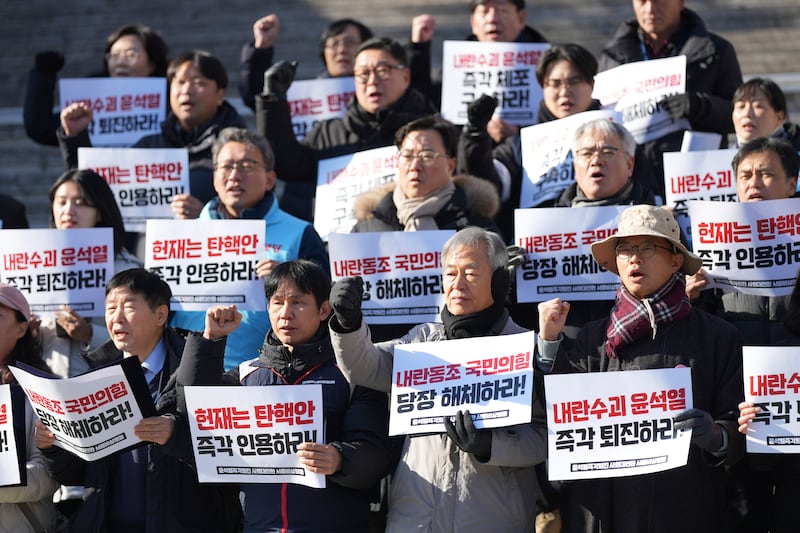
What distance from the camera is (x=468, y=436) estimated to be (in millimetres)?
5773

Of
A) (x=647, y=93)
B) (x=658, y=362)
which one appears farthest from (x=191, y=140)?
(x=658, y=362)

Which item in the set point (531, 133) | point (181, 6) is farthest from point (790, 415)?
point (181, 6)

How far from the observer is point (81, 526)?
6246 mm

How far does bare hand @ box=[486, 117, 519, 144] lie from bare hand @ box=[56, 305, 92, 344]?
9.31 feet

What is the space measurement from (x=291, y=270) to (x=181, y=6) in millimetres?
8399

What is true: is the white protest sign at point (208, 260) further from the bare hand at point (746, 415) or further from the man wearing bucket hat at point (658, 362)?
the bare hand at point (746, 415)

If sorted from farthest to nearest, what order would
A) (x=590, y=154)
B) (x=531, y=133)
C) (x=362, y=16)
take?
(x=362, y=16)
(x=531, y=133)
(x=590, y=154)

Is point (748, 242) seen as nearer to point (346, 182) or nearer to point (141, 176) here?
point (346, 182)

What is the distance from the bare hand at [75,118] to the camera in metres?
9.03

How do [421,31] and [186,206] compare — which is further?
[421,31]

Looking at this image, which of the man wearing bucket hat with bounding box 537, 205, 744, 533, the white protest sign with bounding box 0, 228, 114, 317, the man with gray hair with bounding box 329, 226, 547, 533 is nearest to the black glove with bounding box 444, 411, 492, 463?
the man with gray hair with bounding box 329, 226, 547, 533

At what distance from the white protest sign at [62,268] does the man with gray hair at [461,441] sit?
6.96 feet

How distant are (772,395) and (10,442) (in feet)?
10.6

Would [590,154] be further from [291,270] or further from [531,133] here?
[291,270]
